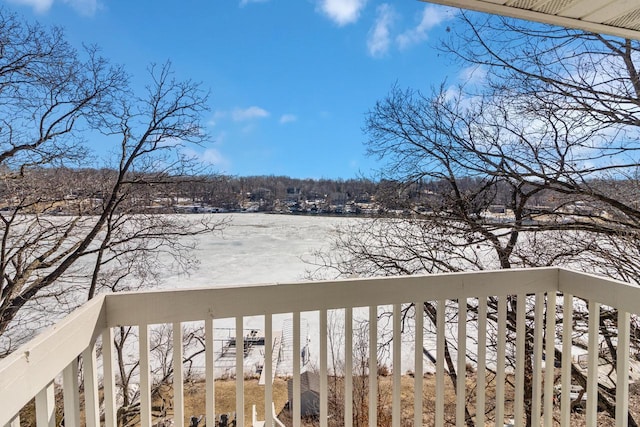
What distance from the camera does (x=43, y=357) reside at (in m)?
0.78

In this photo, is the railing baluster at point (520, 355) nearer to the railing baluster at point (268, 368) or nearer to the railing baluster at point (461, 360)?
the railing baluster at point (461, 360)

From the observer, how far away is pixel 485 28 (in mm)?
3994

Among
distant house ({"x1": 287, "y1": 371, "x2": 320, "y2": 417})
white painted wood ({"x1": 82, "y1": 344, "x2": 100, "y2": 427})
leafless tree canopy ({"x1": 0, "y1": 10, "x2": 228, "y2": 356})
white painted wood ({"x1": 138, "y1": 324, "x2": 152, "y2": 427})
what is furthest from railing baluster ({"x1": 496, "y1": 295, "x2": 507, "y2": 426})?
leafless tree canopy ({"x1": 0, "y1": 10, "x2": 228, "y2": 356})

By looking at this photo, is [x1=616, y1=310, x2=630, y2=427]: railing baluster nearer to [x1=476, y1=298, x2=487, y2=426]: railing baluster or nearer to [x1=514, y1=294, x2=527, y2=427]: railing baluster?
[x1=514, y1=294, x2=527, y2=427]: railing baluster

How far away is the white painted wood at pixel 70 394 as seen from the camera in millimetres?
921

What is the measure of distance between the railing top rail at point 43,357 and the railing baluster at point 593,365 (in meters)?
1.95

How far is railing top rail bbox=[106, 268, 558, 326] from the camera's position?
3.79ft

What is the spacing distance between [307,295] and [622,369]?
1.35 metres

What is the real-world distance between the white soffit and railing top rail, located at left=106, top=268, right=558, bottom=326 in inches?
45.7

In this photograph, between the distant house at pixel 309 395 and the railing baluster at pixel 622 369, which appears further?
the distant house at pixel 309 395

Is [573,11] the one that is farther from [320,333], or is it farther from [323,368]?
[323,368]

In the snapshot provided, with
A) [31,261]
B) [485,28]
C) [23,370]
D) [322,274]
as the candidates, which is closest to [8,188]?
[31,261]

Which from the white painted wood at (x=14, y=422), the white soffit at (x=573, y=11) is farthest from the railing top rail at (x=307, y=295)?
the white soffit at (x=573, y=11)

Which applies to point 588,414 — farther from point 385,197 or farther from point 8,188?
point 8,188
